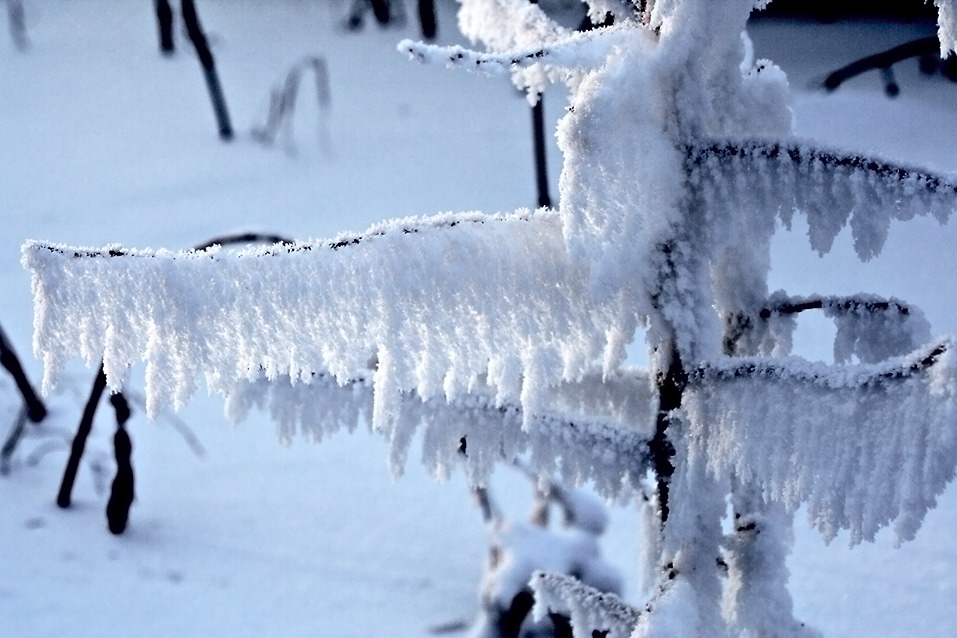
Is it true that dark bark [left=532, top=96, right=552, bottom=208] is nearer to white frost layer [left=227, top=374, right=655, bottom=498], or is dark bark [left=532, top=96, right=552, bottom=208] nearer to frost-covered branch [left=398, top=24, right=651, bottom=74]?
white frost layer [left=227, top=374, right=655, bottom=498]

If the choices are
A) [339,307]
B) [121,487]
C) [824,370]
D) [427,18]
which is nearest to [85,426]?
[121,487]

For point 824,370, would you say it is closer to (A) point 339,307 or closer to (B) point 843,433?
(B) point 843,433

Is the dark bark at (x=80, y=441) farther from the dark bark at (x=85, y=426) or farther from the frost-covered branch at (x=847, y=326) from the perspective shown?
the frost-covered branch at (x=847, y=326)

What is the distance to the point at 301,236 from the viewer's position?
5.47 meters

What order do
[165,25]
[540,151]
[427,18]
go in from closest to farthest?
[540,151], [165,25], [427,18]

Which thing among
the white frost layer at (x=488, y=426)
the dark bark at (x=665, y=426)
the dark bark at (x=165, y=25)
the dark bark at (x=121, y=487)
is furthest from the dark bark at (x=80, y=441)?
the dark bark at (x=165, y=25)

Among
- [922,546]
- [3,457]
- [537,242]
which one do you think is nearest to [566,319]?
[537,242]

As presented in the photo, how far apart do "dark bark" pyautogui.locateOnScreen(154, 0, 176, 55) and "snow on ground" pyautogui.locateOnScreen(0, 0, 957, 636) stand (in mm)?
148

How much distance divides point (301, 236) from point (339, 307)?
4.38m

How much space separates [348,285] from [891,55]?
4.84 meters

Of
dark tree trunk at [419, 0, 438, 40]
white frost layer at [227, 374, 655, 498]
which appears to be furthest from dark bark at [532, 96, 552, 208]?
dark tree trunk at [419, 0, 438, 40]

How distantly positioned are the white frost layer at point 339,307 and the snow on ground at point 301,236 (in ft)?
1.68

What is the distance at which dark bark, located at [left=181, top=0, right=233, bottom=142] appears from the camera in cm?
637

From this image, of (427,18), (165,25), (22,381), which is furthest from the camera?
(427,18)
